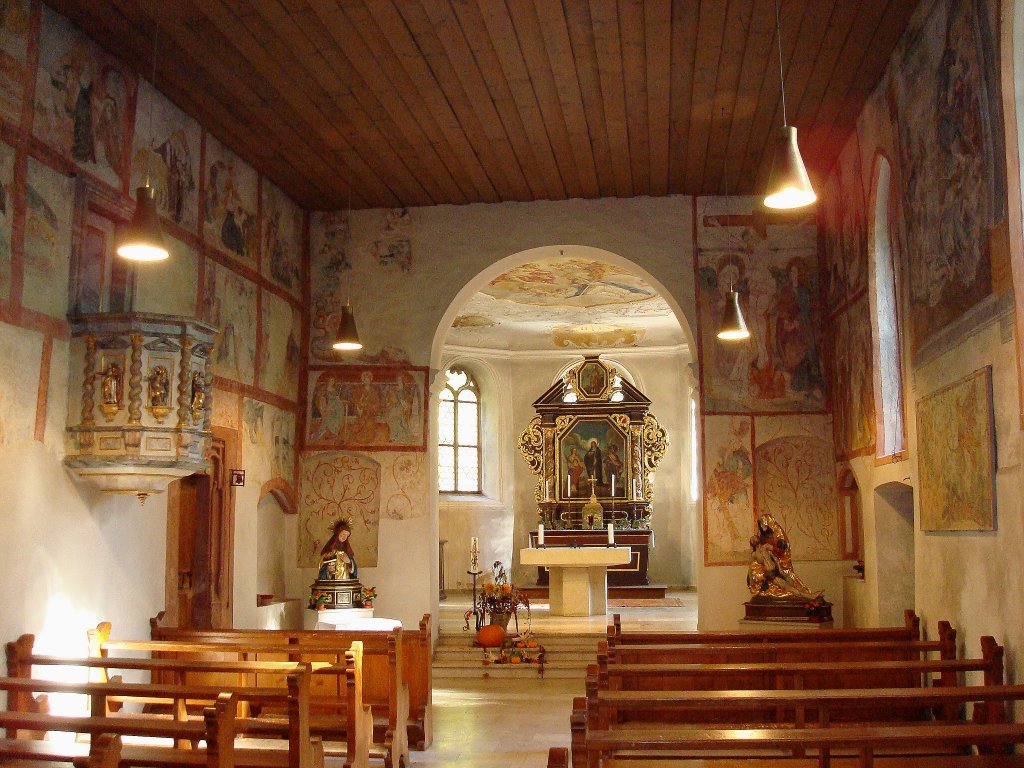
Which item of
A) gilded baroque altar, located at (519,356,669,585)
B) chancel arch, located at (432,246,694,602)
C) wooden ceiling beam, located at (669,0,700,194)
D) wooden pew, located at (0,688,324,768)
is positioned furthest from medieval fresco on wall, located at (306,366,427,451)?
gilded baroque altar, located at (519,356,669,585)

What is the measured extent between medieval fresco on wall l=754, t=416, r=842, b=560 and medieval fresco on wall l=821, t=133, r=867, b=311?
1.57m

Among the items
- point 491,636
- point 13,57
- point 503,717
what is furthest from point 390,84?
point 491,636

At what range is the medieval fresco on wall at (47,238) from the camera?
776cm

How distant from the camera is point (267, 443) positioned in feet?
40.8

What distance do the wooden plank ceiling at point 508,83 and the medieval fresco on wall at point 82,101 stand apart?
19 centimetres

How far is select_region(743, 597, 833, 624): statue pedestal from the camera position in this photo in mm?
11469

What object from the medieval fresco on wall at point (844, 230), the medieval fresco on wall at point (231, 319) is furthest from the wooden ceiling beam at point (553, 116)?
the medieval fresco on wall at point (231, 319)

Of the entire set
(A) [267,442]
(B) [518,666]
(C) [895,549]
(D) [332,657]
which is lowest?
(B) [518,666]

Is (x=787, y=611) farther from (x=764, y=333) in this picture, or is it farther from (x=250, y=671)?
(x=250, y=671)

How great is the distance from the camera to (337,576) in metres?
12.2

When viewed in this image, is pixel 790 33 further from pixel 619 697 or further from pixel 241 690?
pixel 241 690

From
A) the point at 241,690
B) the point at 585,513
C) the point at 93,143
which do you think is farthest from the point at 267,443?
the point at 585,513

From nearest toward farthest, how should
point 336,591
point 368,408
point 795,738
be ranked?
1. point 795,738
2. point 336,591
3. point 368,408

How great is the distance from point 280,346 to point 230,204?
2059 mm
